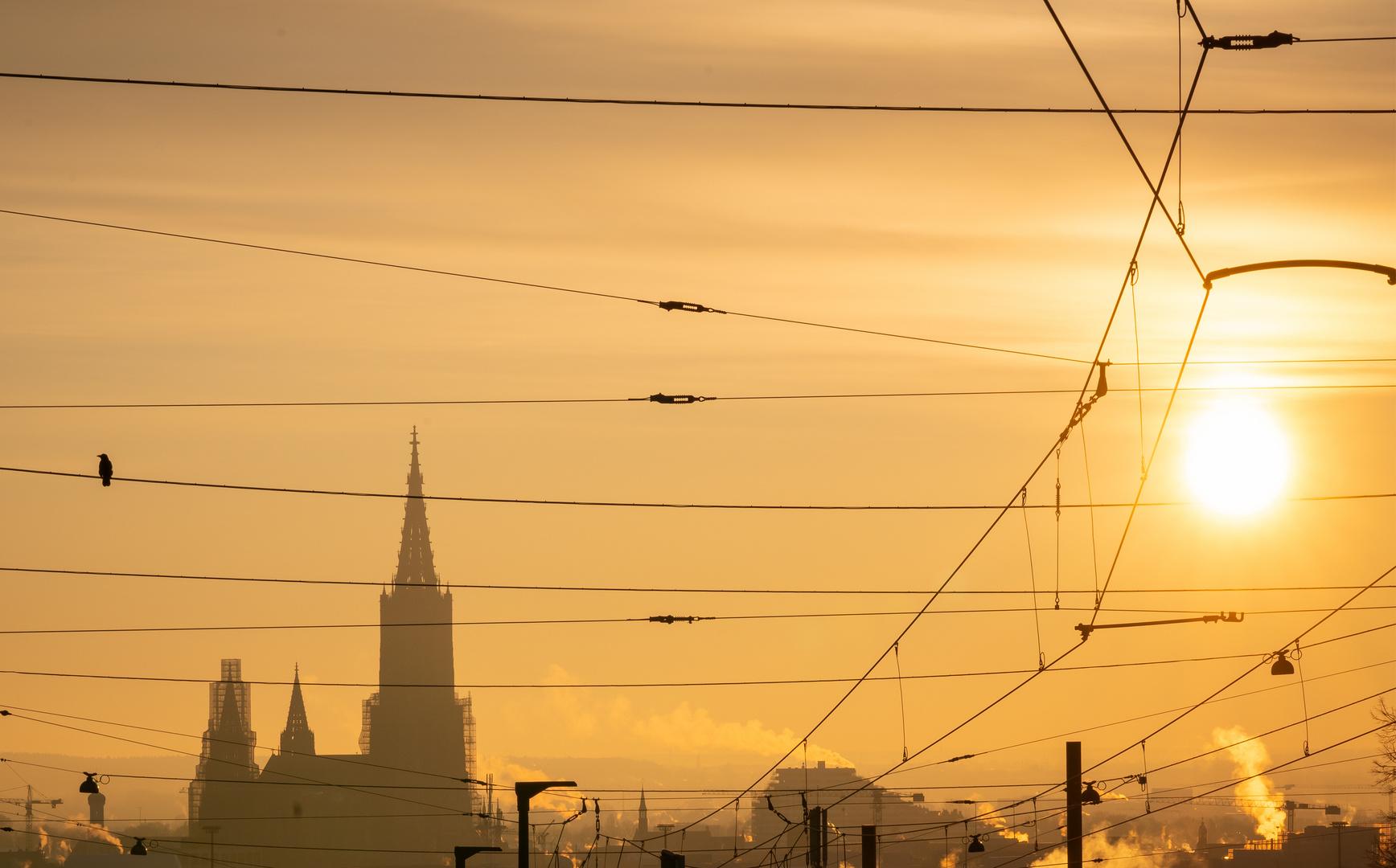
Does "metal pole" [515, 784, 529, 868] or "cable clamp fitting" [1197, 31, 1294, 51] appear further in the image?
"metal pole" [515, 784, 529, 868]

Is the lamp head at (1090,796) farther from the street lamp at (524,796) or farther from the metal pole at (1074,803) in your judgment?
the street lamp at (524,796)

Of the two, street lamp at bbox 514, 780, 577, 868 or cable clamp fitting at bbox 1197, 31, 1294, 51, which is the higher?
cable clamp fitting at bbox 1197, 31, 1294, 51

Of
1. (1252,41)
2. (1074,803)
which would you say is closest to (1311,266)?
(1252,41)

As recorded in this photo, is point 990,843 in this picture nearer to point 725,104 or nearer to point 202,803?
point 202,803

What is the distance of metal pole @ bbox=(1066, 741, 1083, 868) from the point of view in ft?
113

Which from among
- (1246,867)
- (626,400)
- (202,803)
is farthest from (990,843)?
(626,400)

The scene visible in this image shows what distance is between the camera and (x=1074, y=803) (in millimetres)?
34875

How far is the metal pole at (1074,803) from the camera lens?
1359 inches

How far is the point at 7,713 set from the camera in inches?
1687

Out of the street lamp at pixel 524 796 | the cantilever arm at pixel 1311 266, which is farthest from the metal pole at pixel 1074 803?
the cantilever arm at pixel 1311 266

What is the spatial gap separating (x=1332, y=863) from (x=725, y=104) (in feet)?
373

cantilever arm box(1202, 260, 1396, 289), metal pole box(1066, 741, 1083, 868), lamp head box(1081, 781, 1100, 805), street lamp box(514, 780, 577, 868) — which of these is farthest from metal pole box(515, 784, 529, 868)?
cantilever arm box(1202, 260, 1396, 289)

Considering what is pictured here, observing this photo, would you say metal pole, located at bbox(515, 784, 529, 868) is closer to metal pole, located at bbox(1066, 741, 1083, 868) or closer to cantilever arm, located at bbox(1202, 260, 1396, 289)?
metal pole, located at bbox(1066, 741, 1083, 868)

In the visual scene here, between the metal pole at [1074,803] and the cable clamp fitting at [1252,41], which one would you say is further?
the metal pole at [1074,803]
